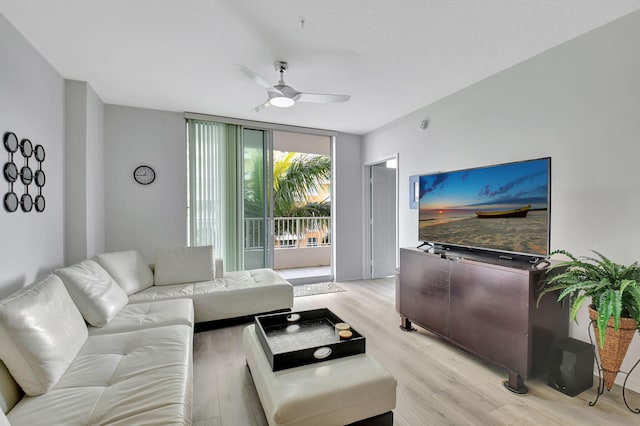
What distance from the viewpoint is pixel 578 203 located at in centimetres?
227

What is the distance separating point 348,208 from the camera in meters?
5.09

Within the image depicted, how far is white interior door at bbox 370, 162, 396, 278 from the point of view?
5.23 meters

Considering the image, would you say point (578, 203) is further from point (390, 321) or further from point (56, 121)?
point (56, 121)

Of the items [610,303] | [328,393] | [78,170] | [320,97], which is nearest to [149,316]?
[328,393]

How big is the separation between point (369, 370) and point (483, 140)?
261 centimetres

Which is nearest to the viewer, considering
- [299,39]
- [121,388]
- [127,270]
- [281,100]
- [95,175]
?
[121,388]

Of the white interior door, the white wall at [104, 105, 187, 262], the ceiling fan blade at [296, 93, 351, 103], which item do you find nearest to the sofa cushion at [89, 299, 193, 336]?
the white wall at [104, 105, 187, 262]

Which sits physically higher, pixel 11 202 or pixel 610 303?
pixel 11 202

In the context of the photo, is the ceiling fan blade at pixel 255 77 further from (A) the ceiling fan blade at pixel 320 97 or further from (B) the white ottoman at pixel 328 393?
(B) the white ottoman at pixel 328 393

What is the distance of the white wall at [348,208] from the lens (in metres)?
5.02

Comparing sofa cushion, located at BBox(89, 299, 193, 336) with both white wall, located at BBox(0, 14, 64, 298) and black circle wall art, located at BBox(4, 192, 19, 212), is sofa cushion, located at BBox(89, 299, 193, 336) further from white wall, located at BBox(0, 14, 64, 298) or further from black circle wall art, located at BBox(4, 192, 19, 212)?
black circle wall art, located at BBox(4, 192, 19, 212)

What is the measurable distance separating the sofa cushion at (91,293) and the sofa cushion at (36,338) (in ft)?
1.34

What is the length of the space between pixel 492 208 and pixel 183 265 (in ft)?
10.8

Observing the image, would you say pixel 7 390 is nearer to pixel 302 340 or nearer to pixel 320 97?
pixel 302 340
